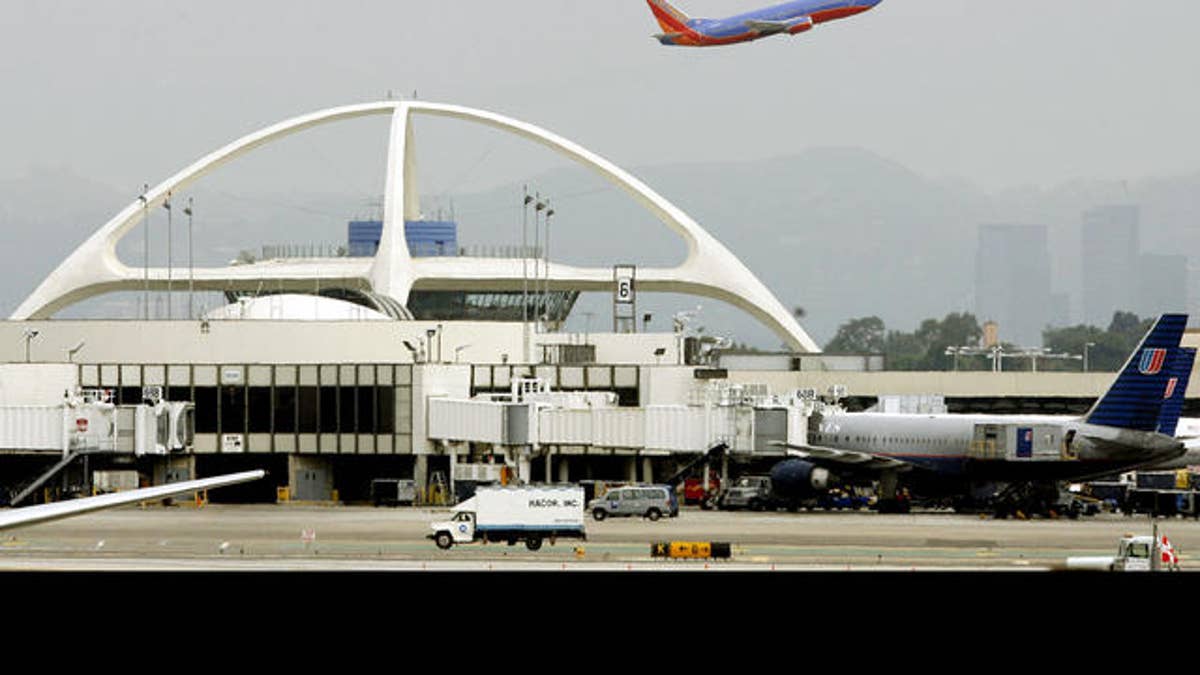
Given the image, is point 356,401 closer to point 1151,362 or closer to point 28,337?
point 28,337

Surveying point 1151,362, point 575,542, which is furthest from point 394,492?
point 1151,362

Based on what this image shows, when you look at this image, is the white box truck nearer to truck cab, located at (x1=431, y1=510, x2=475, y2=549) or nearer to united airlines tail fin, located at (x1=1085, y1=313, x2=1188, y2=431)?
truck cab, located at (x1=431, y1=510, x2=475, y2=549)

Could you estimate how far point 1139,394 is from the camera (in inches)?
3356

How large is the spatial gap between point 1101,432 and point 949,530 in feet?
47.6

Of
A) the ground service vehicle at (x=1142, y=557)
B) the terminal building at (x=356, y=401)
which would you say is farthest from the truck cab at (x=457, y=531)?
the terminal building at (x=356, y=401)

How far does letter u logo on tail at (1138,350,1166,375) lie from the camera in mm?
85500

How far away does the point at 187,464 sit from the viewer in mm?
101438

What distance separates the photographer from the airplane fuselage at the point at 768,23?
5527 inches

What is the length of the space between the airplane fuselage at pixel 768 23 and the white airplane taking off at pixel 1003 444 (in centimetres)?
4928

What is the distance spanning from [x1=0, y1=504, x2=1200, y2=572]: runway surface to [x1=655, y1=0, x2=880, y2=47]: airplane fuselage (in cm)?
5954

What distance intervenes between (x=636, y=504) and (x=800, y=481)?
10540 millimetres
